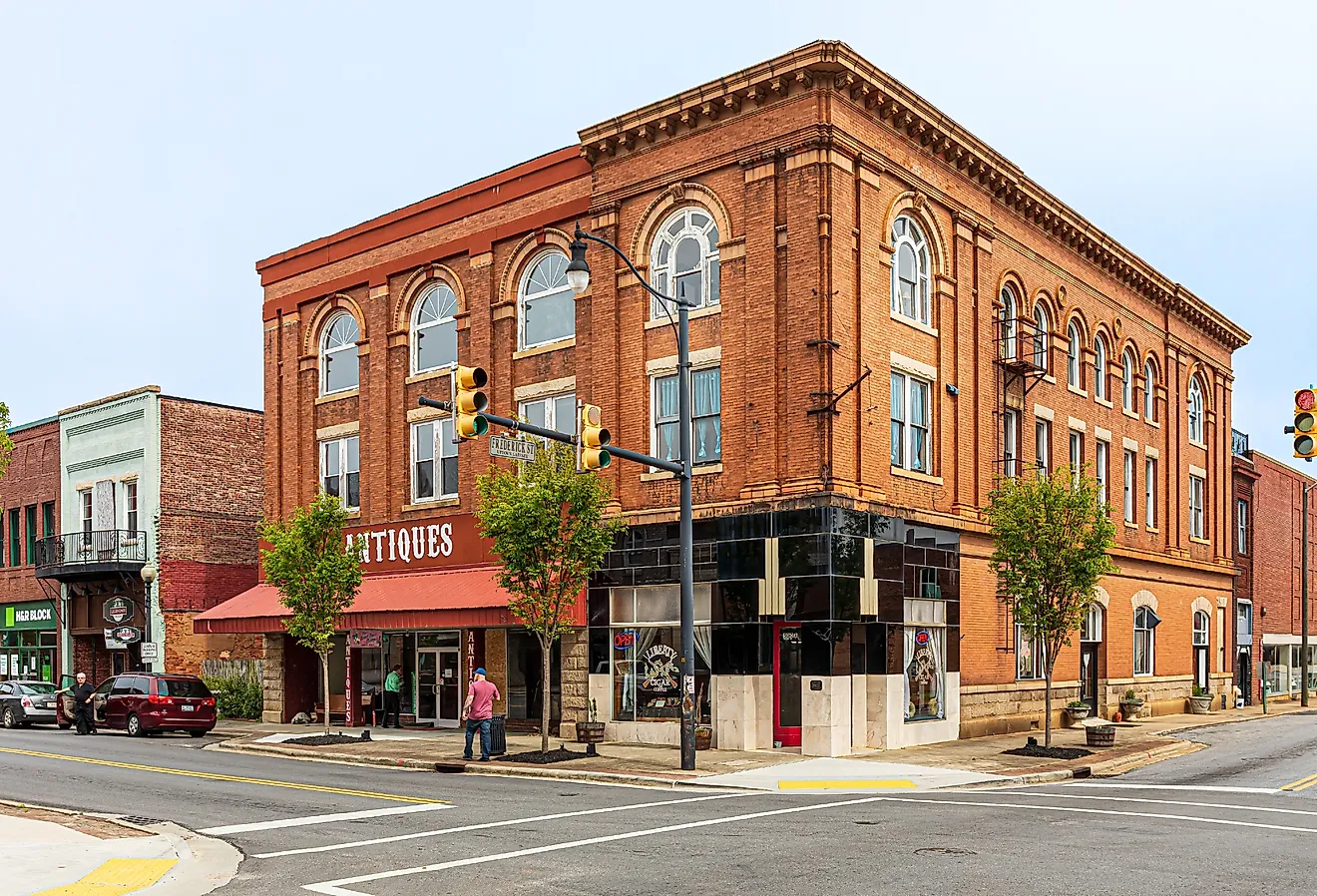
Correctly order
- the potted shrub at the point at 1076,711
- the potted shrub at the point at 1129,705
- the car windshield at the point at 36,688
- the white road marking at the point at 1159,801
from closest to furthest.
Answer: the white road marking at the point at 1159,801, the potted shrub at the point at 1076,711, the potted shrub at the point at 1129,705, the car windshield at the point at 36,688

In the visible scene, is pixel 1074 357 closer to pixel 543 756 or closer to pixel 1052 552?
pixel 1052 552

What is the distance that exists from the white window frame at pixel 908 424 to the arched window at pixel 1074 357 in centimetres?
854

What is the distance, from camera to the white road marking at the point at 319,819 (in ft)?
53.0

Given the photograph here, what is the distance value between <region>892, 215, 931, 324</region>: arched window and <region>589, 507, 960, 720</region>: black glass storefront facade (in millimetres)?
4985

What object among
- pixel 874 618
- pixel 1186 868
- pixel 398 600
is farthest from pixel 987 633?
pixel 1186 868

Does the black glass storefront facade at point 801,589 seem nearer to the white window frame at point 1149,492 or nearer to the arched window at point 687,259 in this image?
the arched window at point 687,259

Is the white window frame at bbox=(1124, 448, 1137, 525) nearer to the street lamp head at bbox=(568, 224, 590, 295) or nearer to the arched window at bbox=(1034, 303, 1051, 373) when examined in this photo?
the arched window at bbox=(1034, 303, 1051, 373)

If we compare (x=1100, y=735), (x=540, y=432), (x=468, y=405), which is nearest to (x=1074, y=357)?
(x=1100, y=735)

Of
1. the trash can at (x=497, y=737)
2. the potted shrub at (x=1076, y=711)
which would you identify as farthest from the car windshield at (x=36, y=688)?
the potted shrub at (x=1076, y=711)

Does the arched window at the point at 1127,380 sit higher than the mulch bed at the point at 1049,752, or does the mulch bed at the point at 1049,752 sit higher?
the arched window at the point at 1127,380

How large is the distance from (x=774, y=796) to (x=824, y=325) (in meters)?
10.2

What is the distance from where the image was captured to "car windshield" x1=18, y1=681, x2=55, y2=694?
3944cm

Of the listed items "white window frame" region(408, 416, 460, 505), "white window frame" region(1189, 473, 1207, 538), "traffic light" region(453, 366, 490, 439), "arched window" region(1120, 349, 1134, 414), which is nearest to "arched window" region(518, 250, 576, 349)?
"white window frame" region(408, 416, 460, 505)

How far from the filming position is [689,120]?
28969 mm
